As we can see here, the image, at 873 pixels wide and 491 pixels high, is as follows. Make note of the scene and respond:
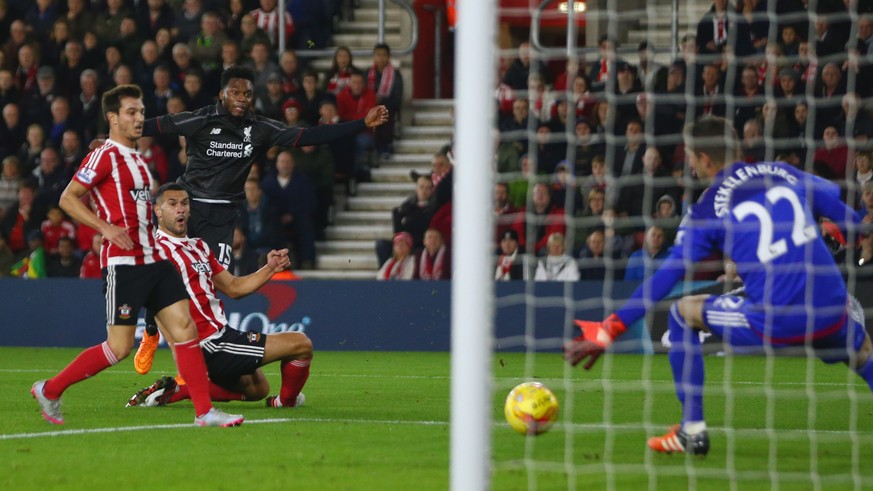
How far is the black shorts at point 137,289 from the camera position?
24.8ft

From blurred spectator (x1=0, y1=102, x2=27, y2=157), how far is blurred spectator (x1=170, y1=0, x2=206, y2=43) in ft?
7.64

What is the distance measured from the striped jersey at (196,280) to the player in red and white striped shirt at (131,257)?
2.40ft

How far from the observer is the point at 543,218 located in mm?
12977

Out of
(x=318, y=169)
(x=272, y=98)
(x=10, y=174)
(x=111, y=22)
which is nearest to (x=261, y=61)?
(x=272, y=98)

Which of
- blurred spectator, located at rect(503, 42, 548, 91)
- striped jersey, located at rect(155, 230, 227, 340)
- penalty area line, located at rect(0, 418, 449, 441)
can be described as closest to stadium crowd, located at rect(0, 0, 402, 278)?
blurred spectator, located at rect(503, 42, 548, 91)

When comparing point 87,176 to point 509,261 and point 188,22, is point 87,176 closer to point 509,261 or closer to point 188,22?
point 509,261

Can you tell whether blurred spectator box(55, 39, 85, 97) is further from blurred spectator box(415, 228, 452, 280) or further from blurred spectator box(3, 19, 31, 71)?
blurred spectator box(415, 228, 452, 280)

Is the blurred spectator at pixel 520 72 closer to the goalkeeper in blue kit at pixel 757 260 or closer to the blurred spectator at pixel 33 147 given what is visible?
the blurred spectator at pixel 33 147

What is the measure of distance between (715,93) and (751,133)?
776 mm

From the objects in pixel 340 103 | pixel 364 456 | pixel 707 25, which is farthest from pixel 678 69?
pixel 364 456

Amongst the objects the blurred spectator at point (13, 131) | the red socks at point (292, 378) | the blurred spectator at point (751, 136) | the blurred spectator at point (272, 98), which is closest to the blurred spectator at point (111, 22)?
the blurred spectator at point (13, 131)

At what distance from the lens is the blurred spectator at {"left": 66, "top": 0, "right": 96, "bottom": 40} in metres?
18.9

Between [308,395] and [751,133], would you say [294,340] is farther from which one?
[751,133]

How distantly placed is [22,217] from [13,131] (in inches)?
65.3
